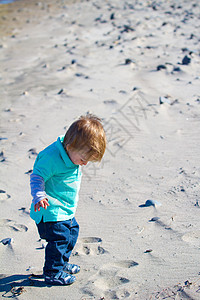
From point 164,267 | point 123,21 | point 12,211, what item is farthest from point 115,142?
point 123,21

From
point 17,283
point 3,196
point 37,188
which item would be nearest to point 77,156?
point 37,188

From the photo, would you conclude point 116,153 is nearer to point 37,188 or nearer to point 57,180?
point 57,180

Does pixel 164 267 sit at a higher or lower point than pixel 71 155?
lower

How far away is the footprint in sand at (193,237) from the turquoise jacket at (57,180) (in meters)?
0.88

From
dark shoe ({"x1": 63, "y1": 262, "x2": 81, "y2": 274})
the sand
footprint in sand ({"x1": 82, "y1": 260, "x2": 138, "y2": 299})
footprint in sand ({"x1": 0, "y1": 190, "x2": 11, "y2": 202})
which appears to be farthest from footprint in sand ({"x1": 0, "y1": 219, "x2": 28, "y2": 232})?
footprint in sand ({"x1": 82, "y1": 260, "x2": 138, "y2": 299})

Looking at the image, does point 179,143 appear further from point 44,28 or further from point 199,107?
point 44,28

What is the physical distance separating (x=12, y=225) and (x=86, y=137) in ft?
4.05

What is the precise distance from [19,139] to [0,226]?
5.68 feet

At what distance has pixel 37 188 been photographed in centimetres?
220

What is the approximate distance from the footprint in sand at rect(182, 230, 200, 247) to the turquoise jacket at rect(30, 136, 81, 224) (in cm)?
88

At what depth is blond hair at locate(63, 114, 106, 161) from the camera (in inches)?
85.3

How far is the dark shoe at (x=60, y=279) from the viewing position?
7.86ft

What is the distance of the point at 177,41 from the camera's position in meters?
8.52

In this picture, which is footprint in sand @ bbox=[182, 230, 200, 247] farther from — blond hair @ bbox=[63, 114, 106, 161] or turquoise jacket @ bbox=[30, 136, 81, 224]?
blond hair @ bbox=[63, 114, 106, 161]
